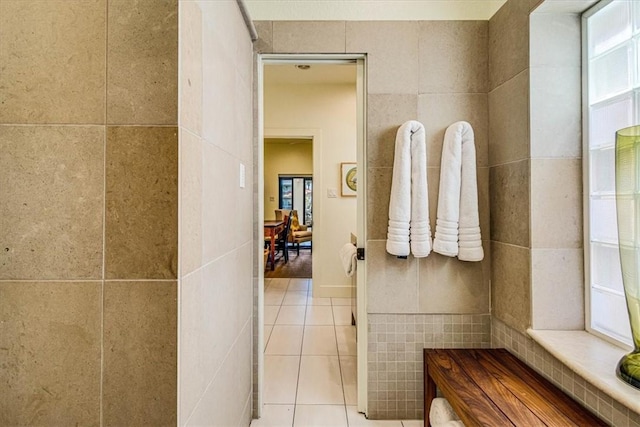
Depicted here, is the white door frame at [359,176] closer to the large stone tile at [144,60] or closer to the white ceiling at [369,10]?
the white ceiling at [369,10]

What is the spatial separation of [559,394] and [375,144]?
4.55 feet

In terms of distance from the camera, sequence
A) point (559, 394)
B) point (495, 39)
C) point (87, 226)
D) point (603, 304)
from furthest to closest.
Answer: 1. point (495, 39)
2. point (603, 304)
3. point (559, 394)
4. point (87, 226)

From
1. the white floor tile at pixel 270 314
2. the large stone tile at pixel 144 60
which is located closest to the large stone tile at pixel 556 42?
the large stone tile at pixel 144 60

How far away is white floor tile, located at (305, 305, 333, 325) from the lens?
125 inches

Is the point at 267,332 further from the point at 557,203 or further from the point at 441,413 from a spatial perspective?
the point at 557,203

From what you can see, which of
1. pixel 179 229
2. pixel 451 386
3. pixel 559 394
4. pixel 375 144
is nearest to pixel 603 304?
pixel 559 394

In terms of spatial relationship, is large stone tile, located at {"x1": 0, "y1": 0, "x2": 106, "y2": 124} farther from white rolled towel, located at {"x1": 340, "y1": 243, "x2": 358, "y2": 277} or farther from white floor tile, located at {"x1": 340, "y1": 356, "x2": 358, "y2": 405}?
white floor tile, located at {"x1": 340, "y1": 356, "x2": 358, "y2": 405}

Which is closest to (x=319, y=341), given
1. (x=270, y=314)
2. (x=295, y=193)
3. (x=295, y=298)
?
(x=270, y=314)

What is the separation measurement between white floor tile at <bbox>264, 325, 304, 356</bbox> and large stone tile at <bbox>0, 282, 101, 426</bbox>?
187 cm

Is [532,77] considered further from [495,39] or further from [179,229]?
[179,229]

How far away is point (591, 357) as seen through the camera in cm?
120

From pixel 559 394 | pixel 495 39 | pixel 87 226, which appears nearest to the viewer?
pixel 87 226

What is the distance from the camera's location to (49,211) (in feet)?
2.63

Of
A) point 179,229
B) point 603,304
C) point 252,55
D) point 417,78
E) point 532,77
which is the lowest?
point 603,304
